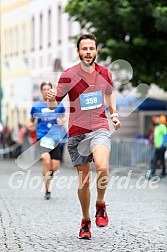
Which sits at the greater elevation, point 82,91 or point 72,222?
point 82,91

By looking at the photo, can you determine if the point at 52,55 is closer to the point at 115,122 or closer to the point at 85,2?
the point at 85,2

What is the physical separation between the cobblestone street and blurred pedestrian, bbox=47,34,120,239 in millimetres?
403

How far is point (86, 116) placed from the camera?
888cm

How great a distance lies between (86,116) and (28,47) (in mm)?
43410

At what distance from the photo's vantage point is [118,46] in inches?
945

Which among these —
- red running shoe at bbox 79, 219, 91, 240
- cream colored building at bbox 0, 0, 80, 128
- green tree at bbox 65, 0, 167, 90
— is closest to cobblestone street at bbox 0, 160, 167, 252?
red running shoe at bbox 79, 219, 91, 240

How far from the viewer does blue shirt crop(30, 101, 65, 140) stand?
46.8 feet

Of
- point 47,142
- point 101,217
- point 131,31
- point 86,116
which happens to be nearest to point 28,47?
point 131,31

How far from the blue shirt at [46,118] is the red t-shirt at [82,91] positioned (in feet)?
17.5

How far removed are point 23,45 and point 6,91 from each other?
10.1 ft

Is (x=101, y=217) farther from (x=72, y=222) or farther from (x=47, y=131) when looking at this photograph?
(x=47, y=131)

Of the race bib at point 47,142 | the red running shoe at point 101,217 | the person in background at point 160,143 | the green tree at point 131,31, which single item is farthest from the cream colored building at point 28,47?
the red running shoe at point 101,217

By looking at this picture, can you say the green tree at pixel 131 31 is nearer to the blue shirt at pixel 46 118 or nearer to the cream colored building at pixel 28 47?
the blue shirt at pixel 46 118

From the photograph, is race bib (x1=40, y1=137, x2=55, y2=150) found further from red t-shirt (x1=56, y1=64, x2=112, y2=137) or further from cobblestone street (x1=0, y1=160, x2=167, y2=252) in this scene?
red t-shirt (x1=56, y1=64, x2=112, y2=137)
